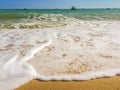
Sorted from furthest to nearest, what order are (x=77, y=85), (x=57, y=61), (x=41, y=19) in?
(x=41, y=19) → (x=57, y=61) → (x=77, y=85)

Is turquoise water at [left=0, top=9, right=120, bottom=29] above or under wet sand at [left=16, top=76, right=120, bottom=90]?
under

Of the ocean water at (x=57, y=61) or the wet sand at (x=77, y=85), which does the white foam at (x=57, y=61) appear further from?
the wet sand at (x=77, y=85)

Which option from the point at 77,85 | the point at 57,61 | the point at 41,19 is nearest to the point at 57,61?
the point at 57,61

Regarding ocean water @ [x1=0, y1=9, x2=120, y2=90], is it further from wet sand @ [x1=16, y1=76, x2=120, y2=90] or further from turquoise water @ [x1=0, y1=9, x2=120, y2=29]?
turquoise water @ [x1=0, y1=9, x2=120, y2=29]

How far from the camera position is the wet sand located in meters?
2.57

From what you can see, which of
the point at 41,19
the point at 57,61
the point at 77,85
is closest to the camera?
the point at 77,85

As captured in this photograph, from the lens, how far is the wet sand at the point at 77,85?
8.43ft

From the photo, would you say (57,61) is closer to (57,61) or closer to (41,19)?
(57,61)

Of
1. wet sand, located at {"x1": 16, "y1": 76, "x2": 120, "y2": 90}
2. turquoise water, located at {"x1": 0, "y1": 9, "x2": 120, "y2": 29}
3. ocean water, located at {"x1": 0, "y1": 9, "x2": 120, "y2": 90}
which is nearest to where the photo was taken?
wet sand, located at {"x1": 16, "y1": 76, "x2": 120, "y2": 90}

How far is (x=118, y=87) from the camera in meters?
2.57

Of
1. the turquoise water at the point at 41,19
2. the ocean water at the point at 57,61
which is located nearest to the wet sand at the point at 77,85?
the ocean water at the point at 57,61

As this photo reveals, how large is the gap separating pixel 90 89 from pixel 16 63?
143 cm

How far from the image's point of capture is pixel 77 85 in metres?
2.64

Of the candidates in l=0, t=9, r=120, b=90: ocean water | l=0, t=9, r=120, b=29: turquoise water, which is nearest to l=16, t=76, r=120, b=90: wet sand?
l=0, t=9, r=120, b=90: ocean water
